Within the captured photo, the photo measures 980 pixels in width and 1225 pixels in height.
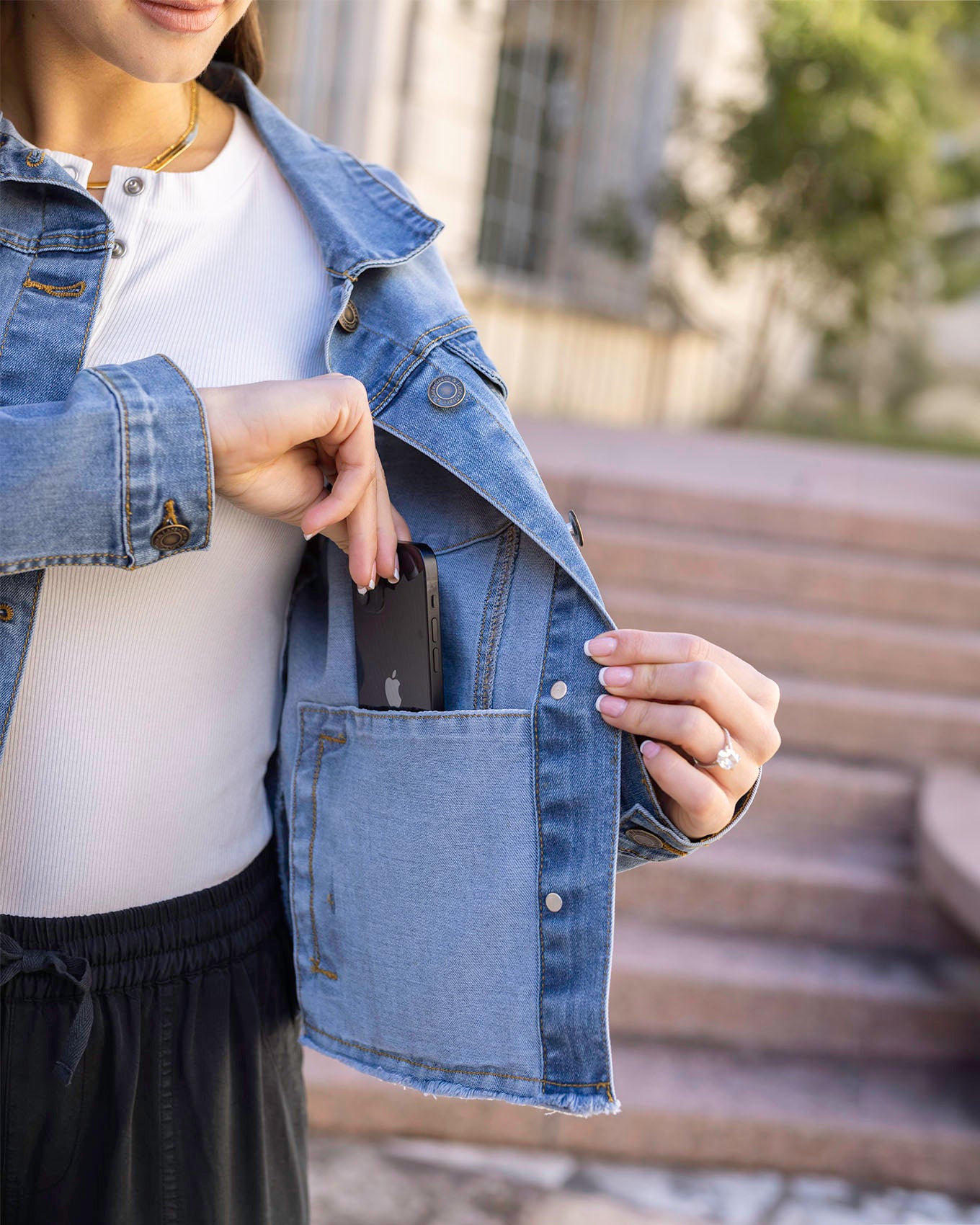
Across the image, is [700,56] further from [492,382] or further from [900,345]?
[492,382]

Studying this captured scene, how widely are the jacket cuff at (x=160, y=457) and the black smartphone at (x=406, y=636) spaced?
184mm

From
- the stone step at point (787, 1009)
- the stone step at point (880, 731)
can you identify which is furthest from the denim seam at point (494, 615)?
the stone step at point (880, 731)

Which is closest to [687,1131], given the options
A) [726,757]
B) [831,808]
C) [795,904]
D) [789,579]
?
[795,904]

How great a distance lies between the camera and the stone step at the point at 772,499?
4.04 m

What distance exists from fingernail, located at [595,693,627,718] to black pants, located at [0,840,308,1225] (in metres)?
0.40

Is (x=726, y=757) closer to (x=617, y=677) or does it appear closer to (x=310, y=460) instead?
(x=617, y=677)

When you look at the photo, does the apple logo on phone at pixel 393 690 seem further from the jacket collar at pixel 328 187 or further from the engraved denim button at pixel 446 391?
the jacket collar at pixel 328 187

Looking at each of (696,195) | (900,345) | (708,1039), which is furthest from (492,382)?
(900,345)

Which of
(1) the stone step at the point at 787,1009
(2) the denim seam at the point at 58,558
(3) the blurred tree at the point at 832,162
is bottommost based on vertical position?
(1) the stone step at the point at 787,1009

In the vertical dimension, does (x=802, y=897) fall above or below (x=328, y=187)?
below

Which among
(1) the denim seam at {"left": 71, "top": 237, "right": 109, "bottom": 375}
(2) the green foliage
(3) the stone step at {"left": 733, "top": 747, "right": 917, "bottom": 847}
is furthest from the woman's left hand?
(2) the green foliage

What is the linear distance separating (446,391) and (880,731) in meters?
2.74

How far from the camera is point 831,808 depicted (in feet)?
10.7

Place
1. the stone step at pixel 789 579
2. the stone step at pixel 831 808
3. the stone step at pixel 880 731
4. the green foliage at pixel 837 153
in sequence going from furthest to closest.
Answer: the green foliage at pixel 837 153
the stone step at pixel 789 579
the stone step at pixel 880 731
the stone step at pixel 831 808
